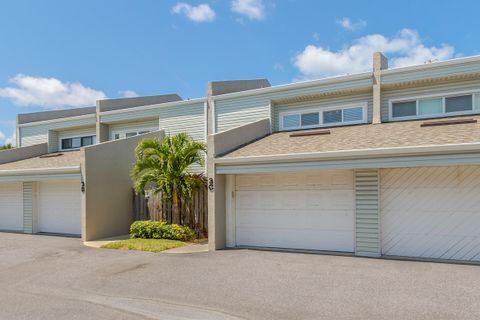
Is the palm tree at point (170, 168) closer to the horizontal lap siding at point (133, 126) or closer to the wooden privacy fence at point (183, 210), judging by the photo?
the wooden privacy fence at point (183, 210)

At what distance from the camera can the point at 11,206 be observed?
1769cm

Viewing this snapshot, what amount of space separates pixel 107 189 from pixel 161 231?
123 inches

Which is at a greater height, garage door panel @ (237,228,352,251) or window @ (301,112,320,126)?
window @ (301,112,320,126)

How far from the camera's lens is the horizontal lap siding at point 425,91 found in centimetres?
1238

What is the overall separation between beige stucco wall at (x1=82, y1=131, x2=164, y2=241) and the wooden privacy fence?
622 mm

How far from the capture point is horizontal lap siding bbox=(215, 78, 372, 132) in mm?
14821

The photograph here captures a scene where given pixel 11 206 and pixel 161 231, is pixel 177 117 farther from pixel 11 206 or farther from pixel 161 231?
pixel 11 206

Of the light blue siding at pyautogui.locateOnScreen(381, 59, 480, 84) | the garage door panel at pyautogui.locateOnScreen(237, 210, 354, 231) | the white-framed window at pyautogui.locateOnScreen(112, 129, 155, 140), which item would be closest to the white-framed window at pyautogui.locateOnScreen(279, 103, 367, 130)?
the light blue siding at pyautogui.locateOnScreen(381, 59, 480, 84)

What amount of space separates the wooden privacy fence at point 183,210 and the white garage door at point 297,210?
83.5 inches

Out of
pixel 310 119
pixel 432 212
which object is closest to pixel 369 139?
pixel 432 212

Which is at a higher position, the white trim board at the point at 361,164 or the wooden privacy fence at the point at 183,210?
the white trim board at the point at 361,164

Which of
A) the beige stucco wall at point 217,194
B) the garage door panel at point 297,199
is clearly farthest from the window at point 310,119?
the garage door panel at point 297,199

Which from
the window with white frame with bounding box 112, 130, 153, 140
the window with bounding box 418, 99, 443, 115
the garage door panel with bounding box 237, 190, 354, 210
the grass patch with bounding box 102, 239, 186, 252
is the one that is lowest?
the grass patch with bounding box 102, 239, 186, 252

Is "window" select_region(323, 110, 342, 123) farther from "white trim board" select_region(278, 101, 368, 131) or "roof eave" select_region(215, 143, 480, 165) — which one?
"roof eave" select_region(215, 143, 480, 165)
